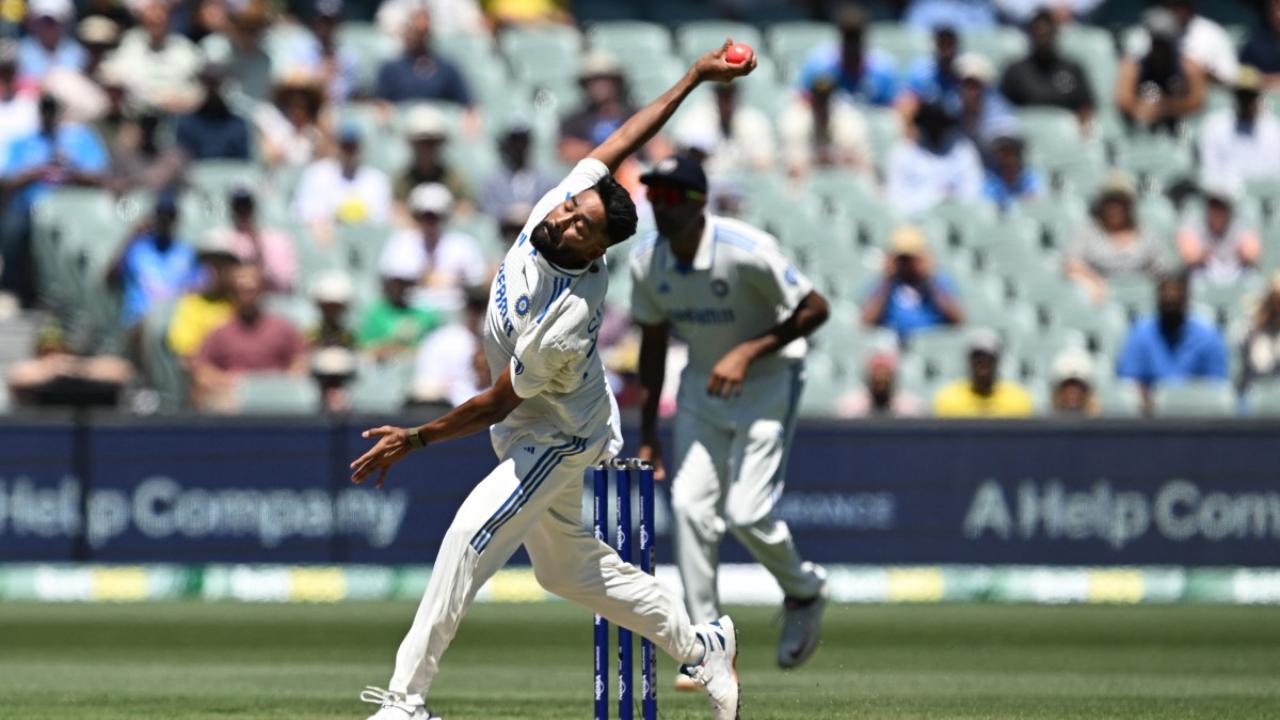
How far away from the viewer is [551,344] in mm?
5965

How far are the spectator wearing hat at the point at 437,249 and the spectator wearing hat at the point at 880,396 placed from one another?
7.68 feet

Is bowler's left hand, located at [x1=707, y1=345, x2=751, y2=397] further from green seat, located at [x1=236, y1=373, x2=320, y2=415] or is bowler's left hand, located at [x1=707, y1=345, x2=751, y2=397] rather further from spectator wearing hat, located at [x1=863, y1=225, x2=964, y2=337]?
spectator wearing hat, located at [x1=863, y1=225, x2=964, y2=337]

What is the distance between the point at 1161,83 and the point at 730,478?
9107mm

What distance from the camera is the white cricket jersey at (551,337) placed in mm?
5980

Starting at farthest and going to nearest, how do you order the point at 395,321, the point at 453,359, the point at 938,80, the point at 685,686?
the point at 938,80 → the point at 395,321 → the point at 453,359 → the point at 685,686

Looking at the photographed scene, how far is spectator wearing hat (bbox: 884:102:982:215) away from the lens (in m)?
15.3

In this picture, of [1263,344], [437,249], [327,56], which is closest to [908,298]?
[1263,344]

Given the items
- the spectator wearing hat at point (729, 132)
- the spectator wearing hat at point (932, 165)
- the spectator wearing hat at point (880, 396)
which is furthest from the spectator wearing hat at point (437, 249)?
the spectator wearing hat at point (932, 165)

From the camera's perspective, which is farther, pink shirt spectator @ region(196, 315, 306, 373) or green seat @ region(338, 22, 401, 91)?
green seat @ region(338, 22, 401, 91)

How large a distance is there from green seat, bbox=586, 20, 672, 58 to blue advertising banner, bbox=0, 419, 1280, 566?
4604 mm

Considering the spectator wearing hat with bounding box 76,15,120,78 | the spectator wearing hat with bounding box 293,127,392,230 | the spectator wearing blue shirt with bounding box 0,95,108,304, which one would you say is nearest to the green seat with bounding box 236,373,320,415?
the spectator wearing hat with bounding box 293,127,392,230

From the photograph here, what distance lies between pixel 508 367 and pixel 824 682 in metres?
2.81

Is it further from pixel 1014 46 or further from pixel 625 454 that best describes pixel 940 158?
pixel 625 454

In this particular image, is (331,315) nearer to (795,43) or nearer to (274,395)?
(274,395)
